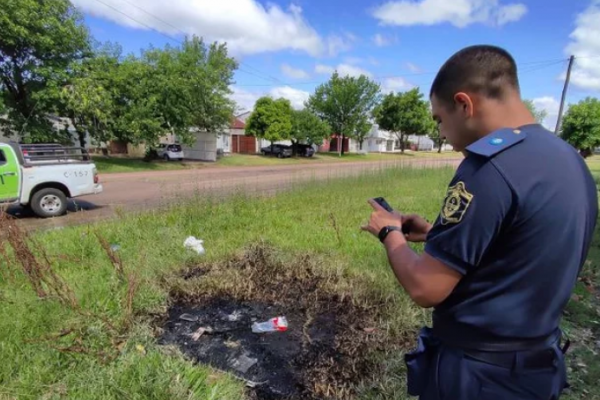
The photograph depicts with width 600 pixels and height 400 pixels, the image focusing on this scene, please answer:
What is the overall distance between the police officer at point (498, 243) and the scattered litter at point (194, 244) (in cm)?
397

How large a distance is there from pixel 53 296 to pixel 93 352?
2.92ft

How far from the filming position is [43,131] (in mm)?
16484

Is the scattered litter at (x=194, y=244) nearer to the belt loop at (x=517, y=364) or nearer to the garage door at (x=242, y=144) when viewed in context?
the belt loop at (x=517, y=364)

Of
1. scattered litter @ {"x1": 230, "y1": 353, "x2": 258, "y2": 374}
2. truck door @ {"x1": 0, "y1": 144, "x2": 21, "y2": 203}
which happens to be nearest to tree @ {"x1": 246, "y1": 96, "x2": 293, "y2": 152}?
truck door @ {"x1": 0, "y1": 144, "x2": 21, "y2": 203}

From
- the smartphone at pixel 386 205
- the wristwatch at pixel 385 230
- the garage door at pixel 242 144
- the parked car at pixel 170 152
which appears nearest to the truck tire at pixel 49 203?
the smartphone at pixel 386 205

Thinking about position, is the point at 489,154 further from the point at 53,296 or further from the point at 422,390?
the point at 53,296

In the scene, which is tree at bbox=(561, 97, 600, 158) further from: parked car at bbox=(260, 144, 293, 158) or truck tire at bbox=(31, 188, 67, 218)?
truck tire at bbox=(31, 188, 67, 218)

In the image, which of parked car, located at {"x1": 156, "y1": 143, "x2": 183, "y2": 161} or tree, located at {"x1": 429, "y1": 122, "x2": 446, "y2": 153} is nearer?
tree, located at {"x1": 429, "y1": 122, "x2": 446, "y2": 153}

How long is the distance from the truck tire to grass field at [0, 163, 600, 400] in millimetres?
2678

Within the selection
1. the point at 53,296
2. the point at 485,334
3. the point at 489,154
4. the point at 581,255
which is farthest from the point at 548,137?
the point at 53,296

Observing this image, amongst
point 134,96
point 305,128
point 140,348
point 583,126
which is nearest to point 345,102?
point 305,128

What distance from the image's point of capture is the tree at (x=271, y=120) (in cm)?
3356

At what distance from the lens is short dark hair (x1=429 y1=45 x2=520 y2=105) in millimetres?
1143

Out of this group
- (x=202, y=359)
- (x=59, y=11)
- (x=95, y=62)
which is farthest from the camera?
(x=95, y=62)
